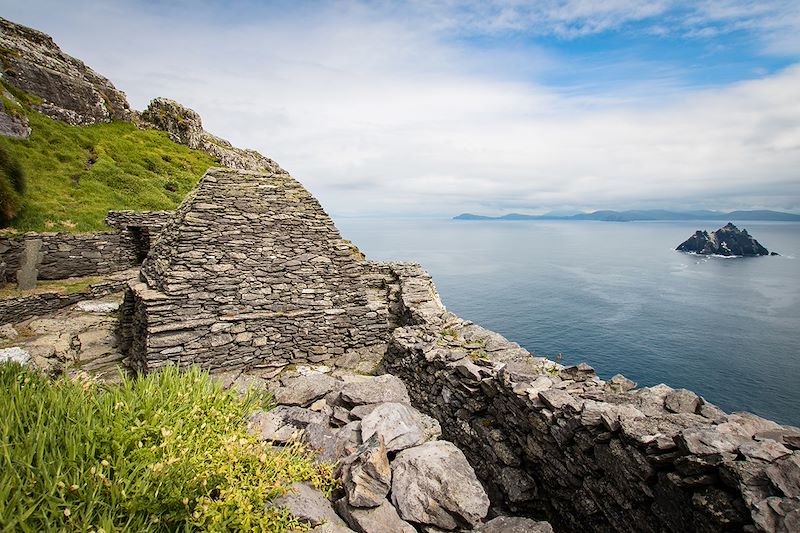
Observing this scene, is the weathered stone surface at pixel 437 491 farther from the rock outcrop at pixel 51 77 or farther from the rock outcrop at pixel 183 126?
the rock outcrop at pixel 51 77

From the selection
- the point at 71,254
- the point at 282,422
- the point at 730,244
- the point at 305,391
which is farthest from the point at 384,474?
the point at 730,244

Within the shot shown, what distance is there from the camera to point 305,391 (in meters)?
7.42

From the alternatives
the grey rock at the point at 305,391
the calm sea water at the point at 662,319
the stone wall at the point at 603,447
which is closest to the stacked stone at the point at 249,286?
the stone wall at the point at 603,447

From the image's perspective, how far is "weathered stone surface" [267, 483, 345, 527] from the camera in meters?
3.98

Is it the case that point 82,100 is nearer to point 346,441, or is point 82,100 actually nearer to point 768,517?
point 346,441

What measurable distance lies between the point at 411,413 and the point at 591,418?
2915mm

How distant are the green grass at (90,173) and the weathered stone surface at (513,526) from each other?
91.5ft

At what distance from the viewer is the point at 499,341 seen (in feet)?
33.9

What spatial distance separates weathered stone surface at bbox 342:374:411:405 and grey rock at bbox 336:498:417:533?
260 cm

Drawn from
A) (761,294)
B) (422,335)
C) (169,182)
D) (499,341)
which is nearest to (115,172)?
(169,182)

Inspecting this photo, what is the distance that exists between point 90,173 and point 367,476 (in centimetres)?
3392

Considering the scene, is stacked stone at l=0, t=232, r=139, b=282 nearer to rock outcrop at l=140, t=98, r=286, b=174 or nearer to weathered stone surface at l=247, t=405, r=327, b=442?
rock outcrop at l=140, t=98, r=286, b=174

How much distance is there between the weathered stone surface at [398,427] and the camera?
18.2 feet

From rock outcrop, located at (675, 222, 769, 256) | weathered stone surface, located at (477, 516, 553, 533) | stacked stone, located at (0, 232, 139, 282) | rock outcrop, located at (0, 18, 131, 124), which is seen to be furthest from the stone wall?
rock outcrop, located at (675, 222, 769, 256)
